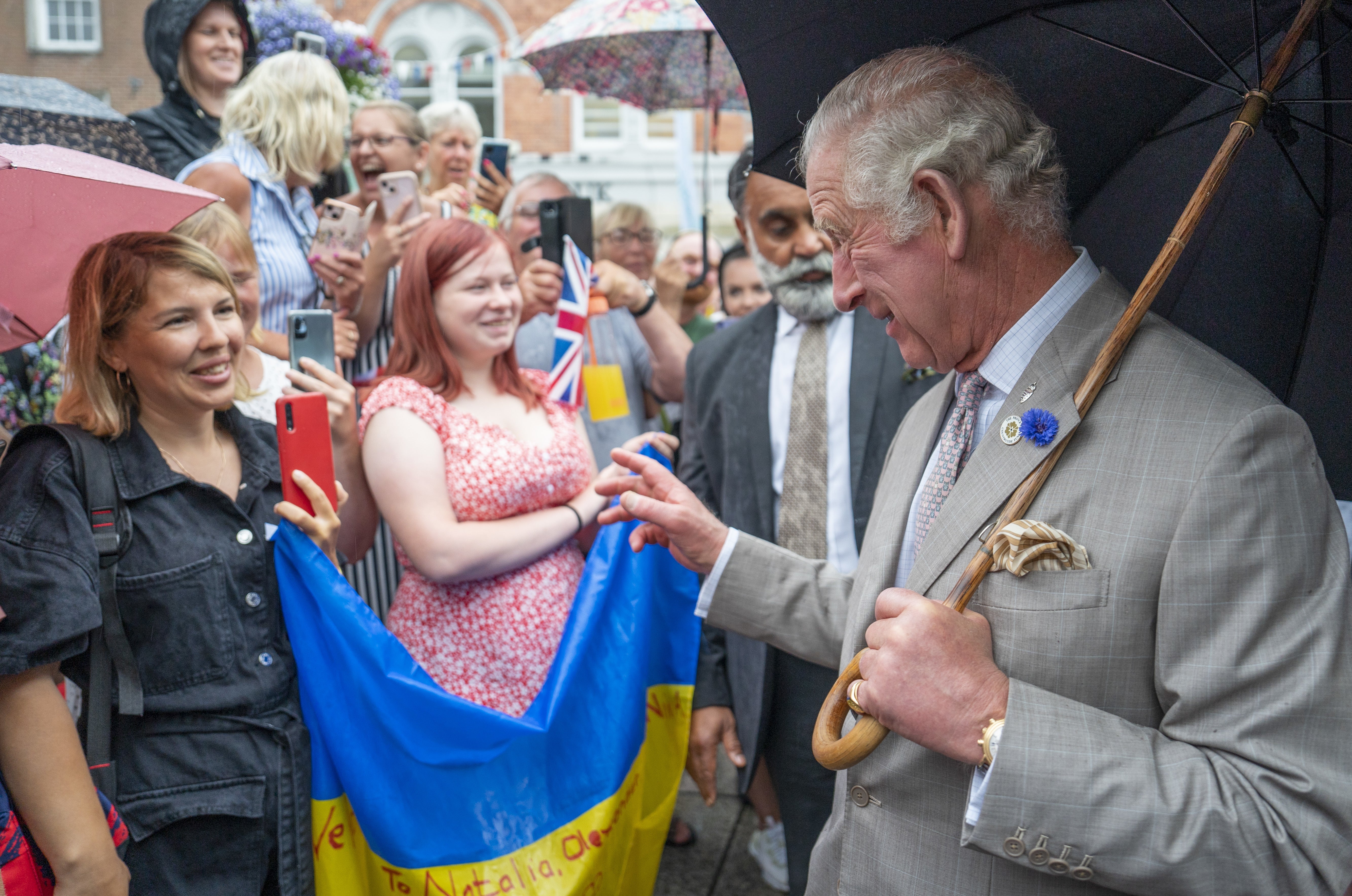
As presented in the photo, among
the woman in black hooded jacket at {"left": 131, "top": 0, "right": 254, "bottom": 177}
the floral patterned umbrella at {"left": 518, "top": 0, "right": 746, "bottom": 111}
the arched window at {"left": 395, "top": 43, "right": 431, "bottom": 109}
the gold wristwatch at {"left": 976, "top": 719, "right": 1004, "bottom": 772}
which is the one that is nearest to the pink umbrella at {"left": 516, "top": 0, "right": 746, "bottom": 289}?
the floral patterned umbrella at {"left": 518, "top": 0, "right": 746, "bottom": 111}

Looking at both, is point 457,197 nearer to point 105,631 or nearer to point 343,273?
point 343,273

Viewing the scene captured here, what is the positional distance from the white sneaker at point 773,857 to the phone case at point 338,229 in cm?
247

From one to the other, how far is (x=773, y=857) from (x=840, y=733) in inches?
94.4

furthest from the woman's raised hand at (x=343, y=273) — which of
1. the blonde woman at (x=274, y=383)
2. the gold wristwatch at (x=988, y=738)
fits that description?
the gold wristwatch at (x=988, y=738)

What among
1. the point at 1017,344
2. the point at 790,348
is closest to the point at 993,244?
the point at 1017,344

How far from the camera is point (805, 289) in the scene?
2967 mm

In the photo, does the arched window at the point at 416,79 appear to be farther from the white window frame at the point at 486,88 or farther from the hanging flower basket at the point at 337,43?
the hanging flower basket at the point at 337,43

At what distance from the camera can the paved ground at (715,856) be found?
367cm

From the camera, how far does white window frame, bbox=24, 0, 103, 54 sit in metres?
20.3

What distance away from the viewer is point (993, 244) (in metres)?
1.56

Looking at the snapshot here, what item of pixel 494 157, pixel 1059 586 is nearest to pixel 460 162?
pixel 494 157

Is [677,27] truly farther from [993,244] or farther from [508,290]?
[993,244]

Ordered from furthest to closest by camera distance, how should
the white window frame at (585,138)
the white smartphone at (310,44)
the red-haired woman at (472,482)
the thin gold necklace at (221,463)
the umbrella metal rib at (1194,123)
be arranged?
the white window frame at (585,138) → the white smartphone at (310,44) → the red-haired woman at (472,482) → the thin gold necklace at (221,463) → the umbrella metal rib at (1194,123)

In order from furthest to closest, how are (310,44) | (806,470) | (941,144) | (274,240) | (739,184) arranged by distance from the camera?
(310,44) < (274,240) < (739,184) < (806,470) < (941,144)
